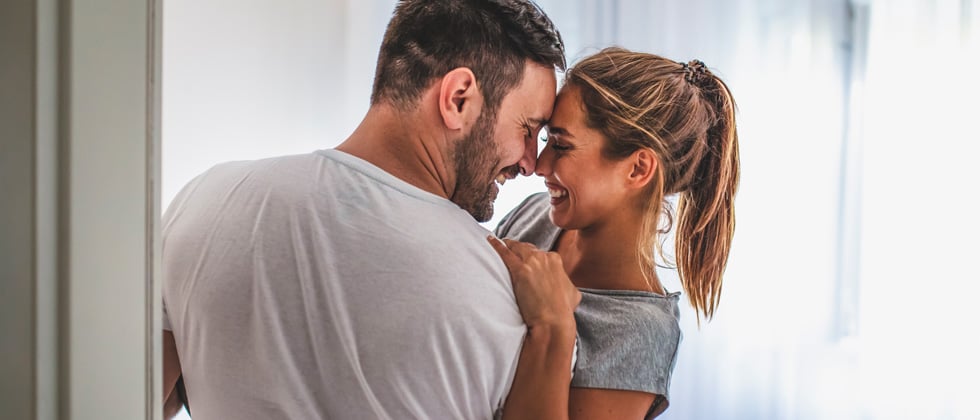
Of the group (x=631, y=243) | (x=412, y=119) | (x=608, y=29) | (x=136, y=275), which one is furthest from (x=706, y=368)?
(x=136, y=275)

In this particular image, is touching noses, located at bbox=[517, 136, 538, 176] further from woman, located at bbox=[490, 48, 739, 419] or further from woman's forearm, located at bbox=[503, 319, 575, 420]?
woman's forearm, located at bbox=[503, 319, 575, 420]

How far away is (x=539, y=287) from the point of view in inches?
37.4

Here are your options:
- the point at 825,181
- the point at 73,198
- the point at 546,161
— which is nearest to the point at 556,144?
the point at 546,161

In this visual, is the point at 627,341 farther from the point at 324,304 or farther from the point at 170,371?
the point at 170,371

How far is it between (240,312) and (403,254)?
0.18m

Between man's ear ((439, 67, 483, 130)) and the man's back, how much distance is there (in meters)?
0.16

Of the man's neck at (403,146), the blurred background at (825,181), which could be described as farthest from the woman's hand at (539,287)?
the blurred background at (825,181)

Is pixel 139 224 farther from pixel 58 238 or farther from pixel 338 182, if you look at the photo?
pixel 338 182

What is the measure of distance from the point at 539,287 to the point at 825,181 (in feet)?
6.17

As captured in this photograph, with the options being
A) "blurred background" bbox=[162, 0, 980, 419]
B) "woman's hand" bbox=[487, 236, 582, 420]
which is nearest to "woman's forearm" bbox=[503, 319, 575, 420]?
"woman's hand" bbox=[487, 236, 582, 420]

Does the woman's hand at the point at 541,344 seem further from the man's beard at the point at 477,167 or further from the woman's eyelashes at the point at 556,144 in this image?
the woman's eyelashes at the point at 556,144

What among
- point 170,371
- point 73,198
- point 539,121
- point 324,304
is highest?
point 539,121

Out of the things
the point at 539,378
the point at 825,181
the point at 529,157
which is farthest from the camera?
the point at 825,181

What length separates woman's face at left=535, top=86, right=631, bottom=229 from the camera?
4.07 feet
